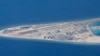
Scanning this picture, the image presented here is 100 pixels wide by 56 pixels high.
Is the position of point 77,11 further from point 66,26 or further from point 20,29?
point 20,29

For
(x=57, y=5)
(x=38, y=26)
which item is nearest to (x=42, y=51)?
(x=38, y=26)

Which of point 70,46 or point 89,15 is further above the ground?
point 89,15

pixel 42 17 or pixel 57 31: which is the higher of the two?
pixel 42 17

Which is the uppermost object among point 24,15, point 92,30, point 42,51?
point 24,15
